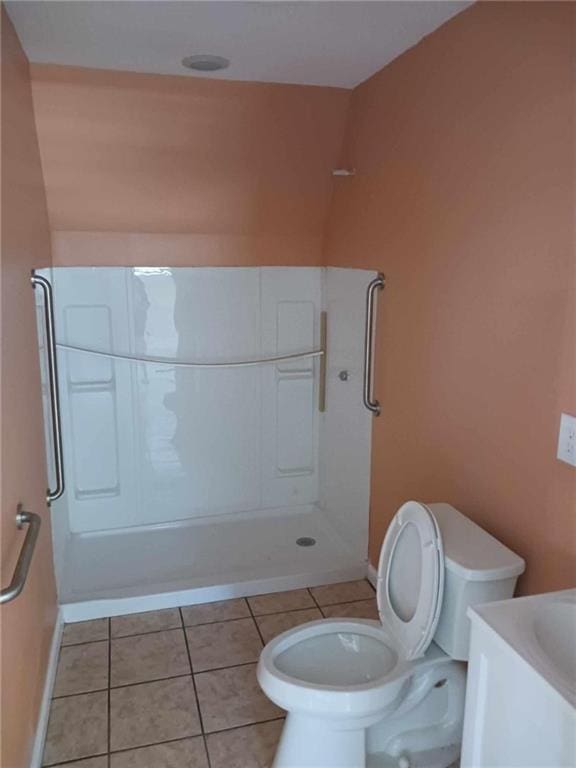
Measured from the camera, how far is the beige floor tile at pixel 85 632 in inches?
101

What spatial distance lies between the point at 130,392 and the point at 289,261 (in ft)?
3.42

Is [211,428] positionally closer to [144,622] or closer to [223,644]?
[144,622]

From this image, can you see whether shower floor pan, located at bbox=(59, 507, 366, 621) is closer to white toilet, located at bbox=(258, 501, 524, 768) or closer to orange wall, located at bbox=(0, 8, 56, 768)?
orange wall, located at bbox=(0, 8, 56, 768)

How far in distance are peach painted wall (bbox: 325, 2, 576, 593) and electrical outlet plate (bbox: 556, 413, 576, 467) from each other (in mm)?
25

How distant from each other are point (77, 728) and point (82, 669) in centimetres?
31

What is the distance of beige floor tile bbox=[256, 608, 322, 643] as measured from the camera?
8.64 ft

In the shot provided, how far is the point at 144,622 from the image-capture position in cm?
269

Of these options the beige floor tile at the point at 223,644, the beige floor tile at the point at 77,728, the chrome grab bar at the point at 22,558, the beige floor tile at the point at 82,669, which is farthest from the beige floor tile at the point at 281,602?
the chrome grab bar at the point at 22,558

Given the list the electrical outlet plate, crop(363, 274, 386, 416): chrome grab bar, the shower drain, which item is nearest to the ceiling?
crop(363, 274, 386, 416): chrome grab bar

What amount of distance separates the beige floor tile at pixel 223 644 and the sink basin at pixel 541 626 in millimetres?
1329

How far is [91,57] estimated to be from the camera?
7.67ft

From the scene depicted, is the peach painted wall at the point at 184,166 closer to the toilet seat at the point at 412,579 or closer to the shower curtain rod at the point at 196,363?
the shower curtain rod at the point at 196,363

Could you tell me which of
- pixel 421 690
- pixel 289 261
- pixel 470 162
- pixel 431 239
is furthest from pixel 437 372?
pixel 289 261

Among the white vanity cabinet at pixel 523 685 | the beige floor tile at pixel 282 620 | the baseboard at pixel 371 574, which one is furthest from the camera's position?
the baseboard at pixel 371 574
